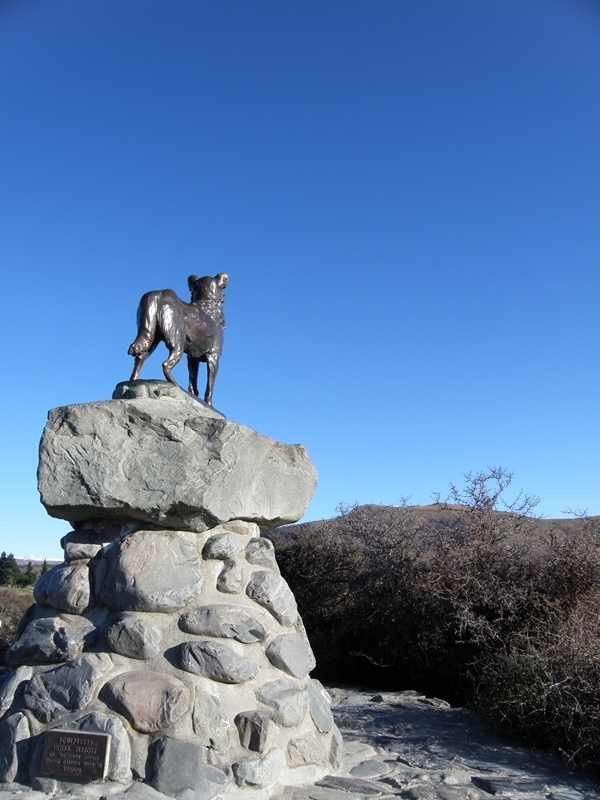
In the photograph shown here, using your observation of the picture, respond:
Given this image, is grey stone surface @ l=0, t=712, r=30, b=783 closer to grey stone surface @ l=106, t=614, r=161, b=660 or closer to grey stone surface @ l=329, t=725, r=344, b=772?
grey stone surface @ l=106, t=614, r=161, b=660

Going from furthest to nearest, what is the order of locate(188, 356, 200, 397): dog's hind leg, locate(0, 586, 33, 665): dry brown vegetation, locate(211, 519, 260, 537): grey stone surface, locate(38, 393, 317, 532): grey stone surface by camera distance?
1. locate(0, 586, 33, 665): dry brown vegetation
2. locate(188, 356, 200, 397): dog's hind leg
3. locate(211, 519, 260, 537): grey stone surface
4. locate(38, 393, 317, 532): grey stone surface

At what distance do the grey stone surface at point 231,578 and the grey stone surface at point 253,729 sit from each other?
0.63m

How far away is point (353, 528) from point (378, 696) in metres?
3.03

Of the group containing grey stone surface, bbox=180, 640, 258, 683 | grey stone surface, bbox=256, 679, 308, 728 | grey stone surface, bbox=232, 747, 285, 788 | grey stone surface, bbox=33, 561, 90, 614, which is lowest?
grey stone surface, bbox=232, 747, 285, 788

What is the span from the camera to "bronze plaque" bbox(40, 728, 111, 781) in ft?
9.91

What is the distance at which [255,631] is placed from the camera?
3559 millimetres

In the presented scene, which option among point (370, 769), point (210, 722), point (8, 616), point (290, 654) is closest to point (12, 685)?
point (210, 722)

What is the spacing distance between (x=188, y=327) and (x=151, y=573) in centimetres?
171

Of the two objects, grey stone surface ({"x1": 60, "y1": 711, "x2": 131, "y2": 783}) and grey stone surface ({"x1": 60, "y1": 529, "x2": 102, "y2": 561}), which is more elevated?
grey stone surface ({"x1": 60, "y1": 529, "x2": 102, "y2": 561})

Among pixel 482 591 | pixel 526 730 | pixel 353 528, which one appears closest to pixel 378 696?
pixel 482 591

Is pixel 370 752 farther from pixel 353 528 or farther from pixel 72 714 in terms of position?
pixel 353 528

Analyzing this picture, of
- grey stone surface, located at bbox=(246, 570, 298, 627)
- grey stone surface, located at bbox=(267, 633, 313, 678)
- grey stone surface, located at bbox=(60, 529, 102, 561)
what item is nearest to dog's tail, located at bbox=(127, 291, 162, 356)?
grey stone surface, located at bbox=(60, 529, 102, 561)

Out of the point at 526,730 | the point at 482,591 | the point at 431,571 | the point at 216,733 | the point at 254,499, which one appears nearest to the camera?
the point at 216,733

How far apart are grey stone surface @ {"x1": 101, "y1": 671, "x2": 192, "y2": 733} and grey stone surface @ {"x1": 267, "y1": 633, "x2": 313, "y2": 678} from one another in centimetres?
56
